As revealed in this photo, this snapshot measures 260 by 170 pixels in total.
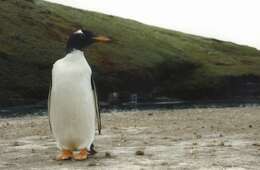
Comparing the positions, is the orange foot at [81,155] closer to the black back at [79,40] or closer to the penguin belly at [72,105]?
the penguin belly at [72,105]

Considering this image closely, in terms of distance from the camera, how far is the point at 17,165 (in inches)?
566

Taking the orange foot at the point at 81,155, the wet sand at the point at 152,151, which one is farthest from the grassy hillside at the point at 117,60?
the orange foot at the point at 81,155

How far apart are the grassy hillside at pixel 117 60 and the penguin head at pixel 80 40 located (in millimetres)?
62688

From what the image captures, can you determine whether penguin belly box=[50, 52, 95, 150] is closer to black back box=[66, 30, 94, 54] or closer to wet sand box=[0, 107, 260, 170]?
black back box=[66, 30, 94, 54]

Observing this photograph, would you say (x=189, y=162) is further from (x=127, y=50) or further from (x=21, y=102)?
(x=127, y=50)

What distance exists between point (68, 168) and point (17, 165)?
5.74ft

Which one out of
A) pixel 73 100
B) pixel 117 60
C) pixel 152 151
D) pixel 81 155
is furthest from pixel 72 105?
pixel 117 60

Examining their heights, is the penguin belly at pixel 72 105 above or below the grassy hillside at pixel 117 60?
above

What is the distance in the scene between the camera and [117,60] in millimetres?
102812

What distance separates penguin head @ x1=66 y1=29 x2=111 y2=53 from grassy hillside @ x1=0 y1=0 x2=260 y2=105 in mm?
62688

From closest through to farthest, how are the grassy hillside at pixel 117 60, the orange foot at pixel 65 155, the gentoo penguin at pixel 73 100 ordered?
the gentoo penguin at pixel 73 100
the orange foot at pixel 65 155
the grassy hillside at pixel 117 60

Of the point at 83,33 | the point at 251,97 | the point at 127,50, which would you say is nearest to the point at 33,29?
the point at 127,50

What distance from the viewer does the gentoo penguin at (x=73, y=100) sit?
14555 mm

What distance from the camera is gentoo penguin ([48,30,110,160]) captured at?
1455 centimetres
